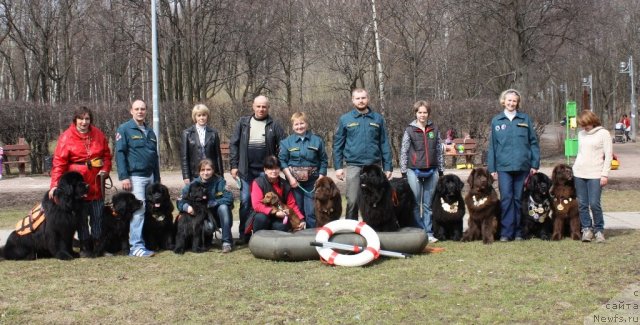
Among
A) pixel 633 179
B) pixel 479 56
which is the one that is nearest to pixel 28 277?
pixel 633 179

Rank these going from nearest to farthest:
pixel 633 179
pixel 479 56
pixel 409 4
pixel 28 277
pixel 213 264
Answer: pixel 28 277 → pixel 213 264 → pixel 633 179 → pixel 409 4 → pixel 479 56

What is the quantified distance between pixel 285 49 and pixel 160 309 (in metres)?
28.2

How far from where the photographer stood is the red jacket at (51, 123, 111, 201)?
753 cm

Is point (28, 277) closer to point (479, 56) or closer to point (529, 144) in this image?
point (529, 144)

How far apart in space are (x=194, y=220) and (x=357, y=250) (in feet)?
7.19

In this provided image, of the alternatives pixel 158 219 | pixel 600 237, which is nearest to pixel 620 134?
pixel 600 237

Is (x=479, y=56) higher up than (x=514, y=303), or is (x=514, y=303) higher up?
(x=479, y=56)

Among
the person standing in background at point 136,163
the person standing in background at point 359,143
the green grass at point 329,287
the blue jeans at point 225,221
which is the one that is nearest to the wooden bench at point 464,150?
the green grass at point 329,287

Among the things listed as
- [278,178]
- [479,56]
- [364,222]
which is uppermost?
[479,56]

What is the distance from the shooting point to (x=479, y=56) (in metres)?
32.7

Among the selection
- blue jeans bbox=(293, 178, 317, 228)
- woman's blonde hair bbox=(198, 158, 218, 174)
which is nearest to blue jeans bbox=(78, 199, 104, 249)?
woman's blonde hair bbox=(198, 158, 218, 174)

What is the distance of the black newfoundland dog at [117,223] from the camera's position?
7836mm

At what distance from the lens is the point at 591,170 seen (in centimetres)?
800

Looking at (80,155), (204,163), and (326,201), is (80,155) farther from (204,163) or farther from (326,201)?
(326,201)
